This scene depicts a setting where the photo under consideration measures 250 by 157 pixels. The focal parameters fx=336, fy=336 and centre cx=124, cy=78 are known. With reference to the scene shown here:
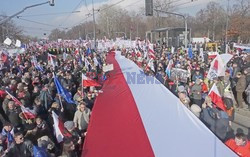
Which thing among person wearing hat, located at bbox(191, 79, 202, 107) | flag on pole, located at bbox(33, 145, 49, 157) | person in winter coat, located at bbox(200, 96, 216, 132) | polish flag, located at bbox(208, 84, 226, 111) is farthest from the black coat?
person wearing hat, located at bbox(191, 79, 202, 107)

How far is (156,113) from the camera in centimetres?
696

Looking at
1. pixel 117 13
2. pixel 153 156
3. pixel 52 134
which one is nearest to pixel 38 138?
pixel 52 134

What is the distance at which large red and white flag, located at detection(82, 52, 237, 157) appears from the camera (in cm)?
533

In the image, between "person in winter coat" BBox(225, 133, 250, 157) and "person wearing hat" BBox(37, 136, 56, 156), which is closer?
"person in winter coat" BBox(225, 133, 250, 157)

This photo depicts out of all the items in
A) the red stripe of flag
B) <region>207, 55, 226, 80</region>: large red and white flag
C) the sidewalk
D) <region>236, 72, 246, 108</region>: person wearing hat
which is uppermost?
<region>207, 55, 226, 80</region>: large red and white flag

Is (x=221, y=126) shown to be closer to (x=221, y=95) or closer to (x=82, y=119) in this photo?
(x=82, y=119)

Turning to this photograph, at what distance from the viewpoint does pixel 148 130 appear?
6281mm

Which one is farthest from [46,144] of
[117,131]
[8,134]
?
[117,131]

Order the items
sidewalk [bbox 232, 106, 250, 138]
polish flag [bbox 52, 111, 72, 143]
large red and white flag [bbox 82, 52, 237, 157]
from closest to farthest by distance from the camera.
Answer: large red and white flag [bbox 82, 52, 237, 157], polish flag [bbox 52, 111, 72, 143], sidewalk [bbox 232, 106, 250, 138]

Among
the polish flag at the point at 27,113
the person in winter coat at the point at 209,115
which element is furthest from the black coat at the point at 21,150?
the person in winter coat at the point at 209,115

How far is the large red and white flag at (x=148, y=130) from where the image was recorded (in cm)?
533

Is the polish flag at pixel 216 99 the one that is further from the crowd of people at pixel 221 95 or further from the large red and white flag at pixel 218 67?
the large red and white flag at pixel 218 67

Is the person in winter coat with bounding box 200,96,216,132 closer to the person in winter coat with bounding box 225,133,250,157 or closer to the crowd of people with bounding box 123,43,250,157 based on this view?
the crowd of people with bounding box 123,43,250,157

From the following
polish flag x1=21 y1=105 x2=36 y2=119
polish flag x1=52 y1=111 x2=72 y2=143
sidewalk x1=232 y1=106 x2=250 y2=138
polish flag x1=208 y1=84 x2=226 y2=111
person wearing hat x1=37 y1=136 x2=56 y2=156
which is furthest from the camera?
sidewalk x1=232 y1=106 x2=250 y2=138
